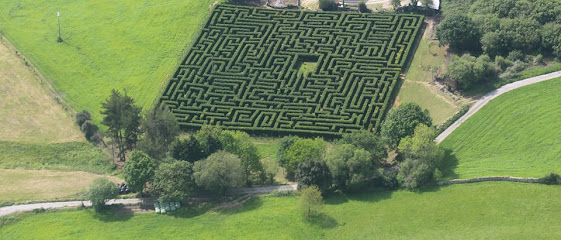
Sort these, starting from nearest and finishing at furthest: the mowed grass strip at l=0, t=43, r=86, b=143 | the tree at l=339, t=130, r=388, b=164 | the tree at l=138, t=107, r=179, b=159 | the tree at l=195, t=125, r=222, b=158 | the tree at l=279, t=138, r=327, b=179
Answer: the tree at l=279, t=138, r=327, b=179, the tree at l=339, t=130, r=388, b=164, the tree at l=195, t=125, r=222, b=158, the tree at l=138, t=107, r=179, b=159, the mowed grass strip at l=0, t=43, r=86, b=143

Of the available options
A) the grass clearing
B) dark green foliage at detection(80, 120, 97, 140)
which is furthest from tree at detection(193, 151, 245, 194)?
dark green foliage at detection(80, 120, 97, 140)

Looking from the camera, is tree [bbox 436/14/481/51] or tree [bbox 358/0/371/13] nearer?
tree [bbox 436/14/481/51]

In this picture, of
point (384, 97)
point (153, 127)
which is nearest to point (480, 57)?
point (384, 97)

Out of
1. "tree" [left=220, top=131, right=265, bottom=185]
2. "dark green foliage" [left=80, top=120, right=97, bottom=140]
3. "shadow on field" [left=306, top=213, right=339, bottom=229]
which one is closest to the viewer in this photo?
"shadow on field" [left=306, top=213, right=339, bottom=229]

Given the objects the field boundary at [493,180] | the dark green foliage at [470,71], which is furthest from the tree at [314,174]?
the dark green foliage at [470,71]

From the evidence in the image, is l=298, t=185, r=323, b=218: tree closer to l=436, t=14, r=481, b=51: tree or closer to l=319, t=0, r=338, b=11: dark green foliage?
l=436, t=14, r=481, b=51: tree
